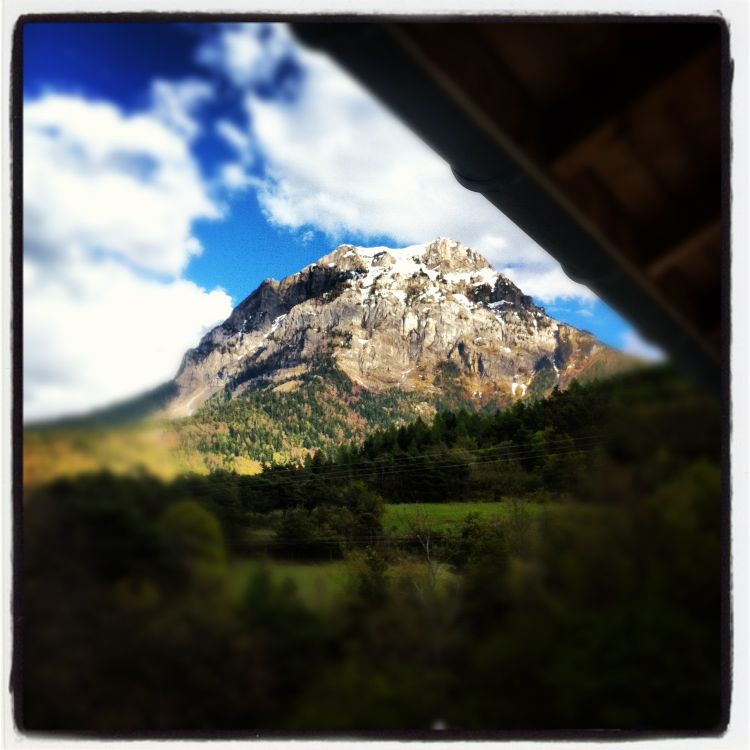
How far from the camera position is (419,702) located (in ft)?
3.21

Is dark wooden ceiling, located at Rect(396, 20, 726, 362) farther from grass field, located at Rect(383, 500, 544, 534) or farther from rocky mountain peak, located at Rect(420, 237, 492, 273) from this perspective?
rocky mountain peak, located at Rect(420, 237, 492, 273)

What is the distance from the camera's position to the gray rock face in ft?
30.4

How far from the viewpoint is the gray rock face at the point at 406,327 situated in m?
9.27

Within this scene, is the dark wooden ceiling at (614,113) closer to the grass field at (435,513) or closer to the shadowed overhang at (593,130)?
the shadowed overhang at (593,130)

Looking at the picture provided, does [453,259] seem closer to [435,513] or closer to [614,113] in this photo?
[435,513]

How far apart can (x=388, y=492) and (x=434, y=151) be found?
26.5 feet

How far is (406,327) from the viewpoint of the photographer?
1201 cm

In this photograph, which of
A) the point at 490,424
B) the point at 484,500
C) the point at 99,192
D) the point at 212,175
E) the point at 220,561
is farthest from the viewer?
the point at 490,424

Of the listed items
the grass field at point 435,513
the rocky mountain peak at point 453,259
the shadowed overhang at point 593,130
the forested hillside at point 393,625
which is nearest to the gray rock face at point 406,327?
the rocky mountain peak at point 453,259

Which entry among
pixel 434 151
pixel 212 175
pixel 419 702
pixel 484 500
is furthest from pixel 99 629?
pixel 484 500

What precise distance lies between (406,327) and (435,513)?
15.4 ft

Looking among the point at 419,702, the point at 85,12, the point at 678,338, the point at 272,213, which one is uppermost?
the point at 272,213

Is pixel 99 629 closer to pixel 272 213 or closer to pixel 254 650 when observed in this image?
pixel 254 650

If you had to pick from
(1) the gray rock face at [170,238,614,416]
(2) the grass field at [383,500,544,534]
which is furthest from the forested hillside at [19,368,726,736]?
(1) the gray rock face at [170,238,614,416]
